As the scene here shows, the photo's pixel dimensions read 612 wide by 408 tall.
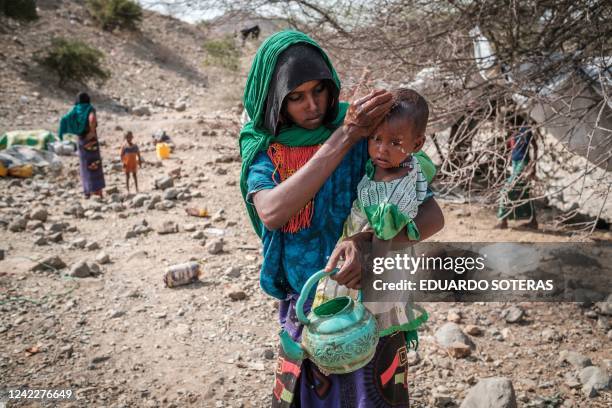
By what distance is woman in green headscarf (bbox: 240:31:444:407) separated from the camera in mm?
1436

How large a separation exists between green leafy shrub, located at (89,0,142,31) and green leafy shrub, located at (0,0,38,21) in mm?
4244

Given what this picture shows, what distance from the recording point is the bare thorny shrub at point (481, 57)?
3.67 metres

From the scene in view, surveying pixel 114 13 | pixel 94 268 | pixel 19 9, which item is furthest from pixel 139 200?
pixel 114 13

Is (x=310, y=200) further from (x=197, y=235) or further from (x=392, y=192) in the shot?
(x=197, y=235)

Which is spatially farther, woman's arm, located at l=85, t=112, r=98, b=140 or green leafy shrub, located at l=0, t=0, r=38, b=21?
green leafy shrub, located at l=0, t=0, r=38, b=21

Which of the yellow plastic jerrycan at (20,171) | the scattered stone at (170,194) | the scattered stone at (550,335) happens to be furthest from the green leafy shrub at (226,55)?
the scattered stone at (550,335)

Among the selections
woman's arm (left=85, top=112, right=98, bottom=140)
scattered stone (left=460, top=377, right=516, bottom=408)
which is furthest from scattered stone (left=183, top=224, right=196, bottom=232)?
scattered stone (left=460, top=377, right=516, bottom=408)

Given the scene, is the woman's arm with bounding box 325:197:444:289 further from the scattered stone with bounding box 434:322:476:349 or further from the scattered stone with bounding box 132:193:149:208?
the scattered stone with bounding box 132:193:149:208

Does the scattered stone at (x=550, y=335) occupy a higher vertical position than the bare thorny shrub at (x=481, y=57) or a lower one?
lower

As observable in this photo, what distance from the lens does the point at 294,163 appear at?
152 centimetres

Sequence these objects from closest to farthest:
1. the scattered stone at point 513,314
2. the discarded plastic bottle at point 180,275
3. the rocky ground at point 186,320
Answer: the rocky ground at point 186,320 → the scattered stone at point 513,314 → the discarded plastic bottle at point 180,275

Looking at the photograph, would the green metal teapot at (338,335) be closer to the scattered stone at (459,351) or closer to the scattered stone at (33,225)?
the scattered stone at (459,351)

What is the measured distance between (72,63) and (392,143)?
17360 mm

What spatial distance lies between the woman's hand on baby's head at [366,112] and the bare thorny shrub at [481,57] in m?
2.47
